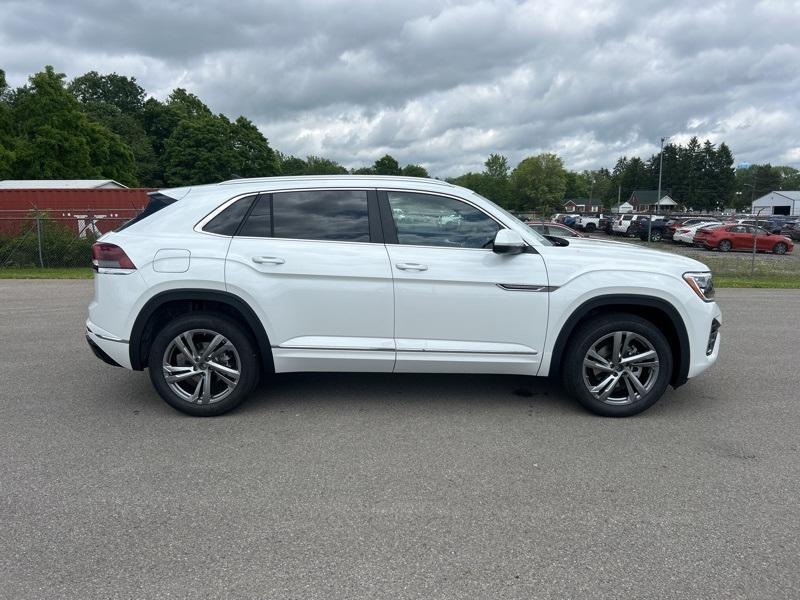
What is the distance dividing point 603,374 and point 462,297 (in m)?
1.30

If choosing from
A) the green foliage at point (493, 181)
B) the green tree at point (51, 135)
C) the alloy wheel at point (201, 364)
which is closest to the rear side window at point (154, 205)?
the alloy wheel at point (201, 364)

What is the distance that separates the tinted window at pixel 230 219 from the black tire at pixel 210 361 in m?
0.65

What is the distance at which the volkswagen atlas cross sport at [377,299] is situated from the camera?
424cm

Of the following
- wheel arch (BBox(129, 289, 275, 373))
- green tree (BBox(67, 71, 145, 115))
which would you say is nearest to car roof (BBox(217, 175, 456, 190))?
wheel arch (BBox(129, 289, 275, 373))

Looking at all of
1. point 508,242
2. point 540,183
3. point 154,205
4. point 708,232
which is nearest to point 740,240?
point 708,232

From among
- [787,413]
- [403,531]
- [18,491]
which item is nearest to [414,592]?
[403,531]

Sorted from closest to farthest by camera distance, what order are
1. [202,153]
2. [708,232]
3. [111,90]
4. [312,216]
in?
[312,216] → [708,232] → [202,153] → [111,90]

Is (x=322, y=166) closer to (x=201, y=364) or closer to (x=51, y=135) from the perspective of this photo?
(x=51, y=135)

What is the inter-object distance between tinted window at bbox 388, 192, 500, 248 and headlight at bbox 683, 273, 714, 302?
1.53 meters

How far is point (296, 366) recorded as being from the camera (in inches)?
173

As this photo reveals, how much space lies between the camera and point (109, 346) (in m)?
4.38

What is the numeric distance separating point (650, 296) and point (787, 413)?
62.3 inches

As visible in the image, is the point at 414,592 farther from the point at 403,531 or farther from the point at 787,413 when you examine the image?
the point at 787,413

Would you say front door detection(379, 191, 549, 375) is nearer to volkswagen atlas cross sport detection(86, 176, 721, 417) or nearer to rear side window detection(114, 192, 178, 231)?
volkswagen atlas cross sport detection(86, 176, 721, 417)
